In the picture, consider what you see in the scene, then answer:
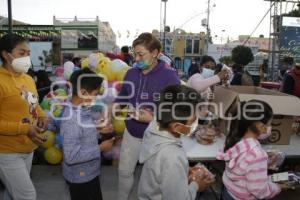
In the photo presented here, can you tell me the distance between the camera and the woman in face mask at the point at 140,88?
287 centimetres

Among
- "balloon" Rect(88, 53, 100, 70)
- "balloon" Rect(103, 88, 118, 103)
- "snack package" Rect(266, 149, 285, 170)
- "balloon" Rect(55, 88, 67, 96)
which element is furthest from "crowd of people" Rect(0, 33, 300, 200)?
"balloon" Rect(88, 53, 100, 70)

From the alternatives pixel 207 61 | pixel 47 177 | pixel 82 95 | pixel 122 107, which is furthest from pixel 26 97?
pixel 207 61

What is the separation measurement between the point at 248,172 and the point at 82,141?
1.07m

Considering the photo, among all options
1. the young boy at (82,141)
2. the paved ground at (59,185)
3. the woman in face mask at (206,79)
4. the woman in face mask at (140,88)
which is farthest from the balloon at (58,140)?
the young boy at (82,141)

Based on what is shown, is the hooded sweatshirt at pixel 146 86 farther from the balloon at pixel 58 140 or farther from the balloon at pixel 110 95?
the balloon at pixel 58 140

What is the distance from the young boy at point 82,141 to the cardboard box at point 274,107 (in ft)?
4.01

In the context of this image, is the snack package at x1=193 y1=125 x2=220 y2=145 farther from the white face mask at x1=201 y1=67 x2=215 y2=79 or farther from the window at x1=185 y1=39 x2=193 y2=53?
the window at x1=185 y1=39 x2=193 y2=53

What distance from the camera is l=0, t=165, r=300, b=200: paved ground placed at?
388 centimetres

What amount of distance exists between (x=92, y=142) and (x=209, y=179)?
83 cm

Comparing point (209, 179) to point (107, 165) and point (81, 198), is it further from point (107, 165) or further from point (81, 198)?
point (107, 165)

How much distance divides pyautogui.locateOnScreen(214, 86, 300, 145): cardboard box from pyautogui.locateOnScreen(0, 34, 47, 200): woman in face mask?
1.62 meters

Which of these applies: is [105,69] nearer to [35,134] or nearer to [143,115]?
[143,115]

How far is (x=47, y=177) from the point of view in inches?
175

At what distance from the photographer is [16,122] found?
241 centimetres
